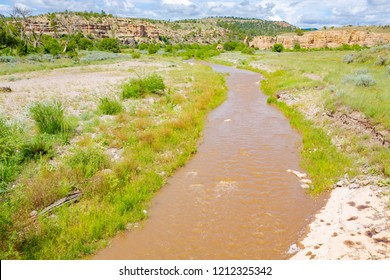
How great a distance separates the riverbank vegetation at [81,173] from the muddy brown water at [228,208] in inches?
22.2

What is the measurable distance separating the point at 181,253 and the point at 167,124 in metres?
8.46

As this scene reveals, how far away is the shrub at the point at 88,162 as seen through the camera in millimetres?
→ 8625

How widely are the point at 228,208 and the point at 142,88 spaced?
49.7ft

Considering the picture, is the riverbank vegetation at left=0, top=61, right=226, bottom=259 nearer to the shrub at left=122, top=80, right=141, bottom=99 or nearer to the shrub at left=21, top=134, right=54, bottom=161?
the shrub at left=21, top=134, right=54, bottom=161

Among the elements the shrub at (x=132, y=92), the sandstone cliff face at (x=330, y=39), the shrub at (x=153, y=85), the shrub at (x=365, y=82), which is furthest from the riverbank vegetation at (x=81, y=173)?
the sandstone cliff face at (x=330, y=39)

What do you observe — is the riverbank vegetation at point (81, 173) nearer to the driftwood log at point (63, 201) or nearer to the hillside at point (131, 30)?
the driftwood log at point (63, 201)

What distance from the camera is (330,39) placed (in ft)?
378

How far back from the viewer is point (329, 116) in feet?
48.3

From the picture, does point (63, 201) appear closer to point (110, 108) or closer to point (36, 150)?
point (36, 150)

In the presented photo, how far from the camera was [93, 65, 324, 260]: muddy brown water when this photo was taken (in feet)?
21.0

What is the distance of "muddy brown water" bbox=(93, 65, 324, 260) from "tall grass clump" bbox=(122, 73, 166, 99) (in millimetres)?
8973

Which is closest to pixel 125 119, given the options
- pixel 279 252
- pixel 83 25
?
pixel 279 252
